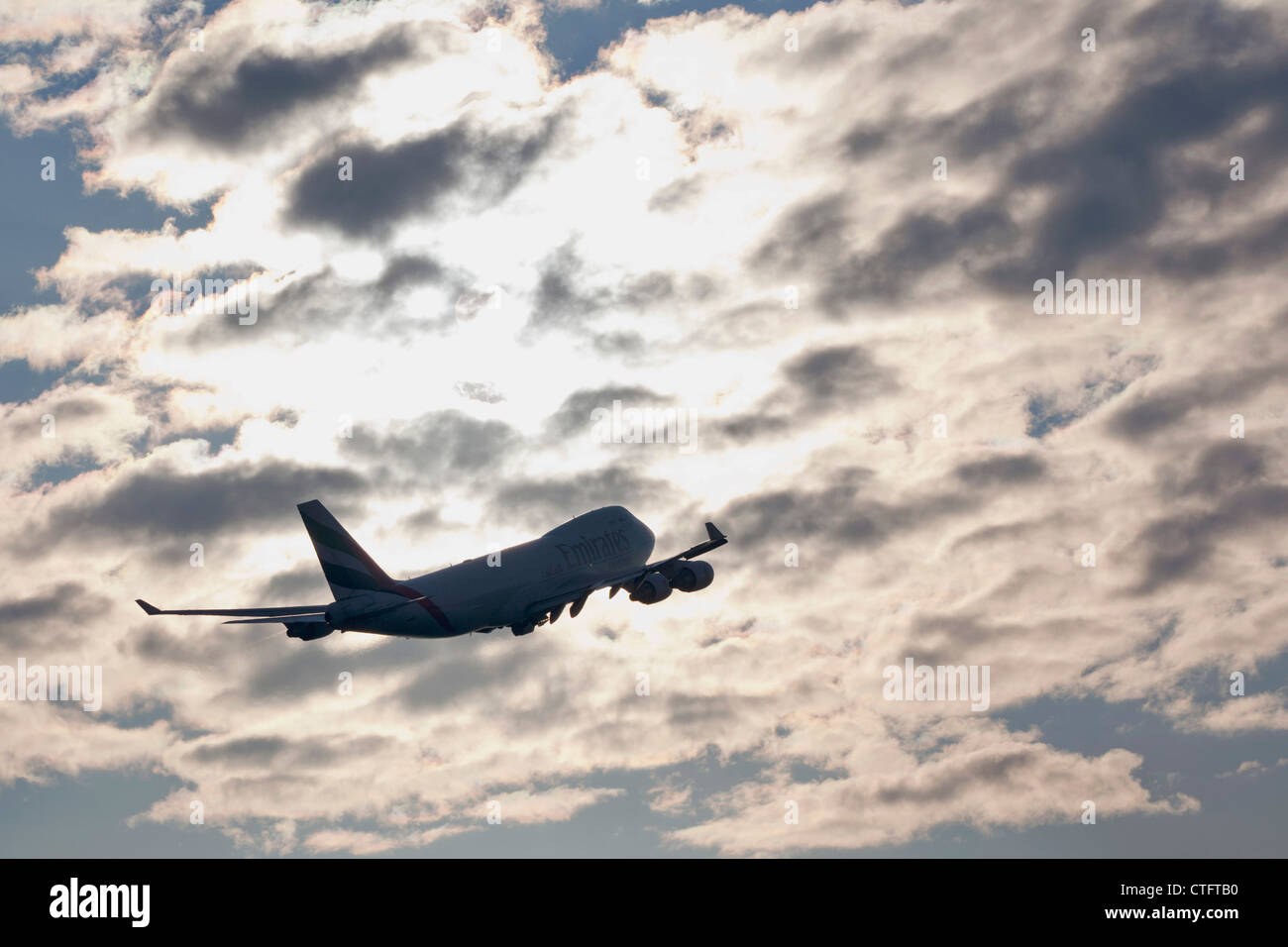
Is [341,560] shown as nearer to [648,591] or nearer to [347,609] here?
[347,609]

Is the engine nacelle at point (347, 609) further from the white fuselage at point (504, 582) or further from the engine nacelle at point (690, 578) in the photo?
the engine nacelle at point (690, 578)

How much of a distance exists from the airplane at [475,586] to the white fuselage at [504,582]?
0.07 meters

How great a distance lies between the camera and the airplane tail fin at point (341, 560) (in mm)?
86625

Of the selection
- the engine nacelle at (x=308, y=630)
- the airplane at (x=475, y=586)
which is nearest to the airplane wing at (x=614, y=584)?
the airplane at (x=475, y=586)

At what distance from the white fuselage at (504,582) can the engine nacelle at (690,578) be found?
4713 millimetres

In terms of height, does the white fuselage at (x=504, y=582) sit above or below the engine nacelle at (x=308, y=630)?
above

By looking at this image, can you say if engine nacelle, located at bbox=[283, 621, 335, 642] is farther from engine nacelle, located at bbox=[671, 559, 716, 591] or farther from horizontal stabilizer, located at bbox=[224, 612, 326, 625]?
engine nacelle, located at bbox=[671, 559, 716, 591]

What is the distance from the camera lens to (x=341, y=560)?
285 feet

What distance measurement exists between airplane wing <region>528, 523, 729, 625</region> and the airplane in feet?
0.24

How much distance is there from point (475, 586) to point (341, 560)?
944 centimetres

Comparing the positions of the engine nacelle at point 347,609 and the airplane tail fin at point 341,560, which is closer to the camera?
the engine nacelle at point 347,609
